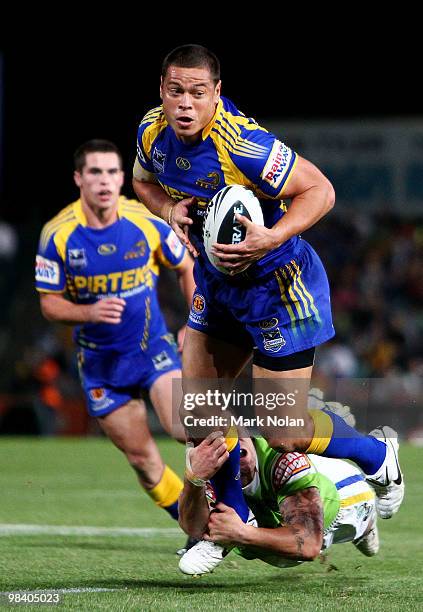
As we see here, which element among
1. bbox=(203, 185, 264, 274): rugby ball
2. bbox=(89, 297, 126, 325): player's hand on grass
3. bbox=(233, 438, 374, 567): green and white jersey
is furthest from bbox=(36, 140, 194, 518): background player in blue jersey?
bbox=(203, 185, 264, 274): rugby ball

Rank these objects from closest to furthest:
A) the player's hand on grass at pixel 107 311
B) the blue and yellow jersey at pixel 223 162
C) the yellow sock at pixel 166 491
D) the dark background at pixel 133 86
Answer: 1. the blue and yellow jersey at pixel 223 162
2. the player's hand on grass at pixel 107 311
3. the yellow sock at pixel 166 491
4. the dark background at pixel 133 86

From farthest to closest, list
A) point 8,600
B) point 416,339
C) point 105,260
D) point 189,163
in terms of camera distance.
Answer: point 416,339, point 105,260, point 189,163, point 8,600

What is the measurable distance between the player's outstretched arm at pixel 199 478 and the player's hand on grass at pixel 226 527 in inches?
6.2

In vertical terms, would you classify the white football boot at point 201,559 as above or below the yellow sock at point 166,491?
above

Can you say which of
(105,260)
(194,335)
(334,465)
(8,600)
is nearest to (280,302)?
(194,335)

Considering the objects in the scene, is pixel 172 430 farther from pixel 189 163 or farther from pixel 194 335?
pixel 189 163

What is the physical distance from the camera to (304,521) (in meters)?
5.27

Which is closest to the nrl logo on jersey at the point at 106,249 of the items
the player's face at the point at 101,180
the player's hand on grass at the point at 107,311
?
the player's face at the point at 101,180

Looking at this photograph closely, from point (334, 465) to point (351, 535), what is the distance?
41 cm

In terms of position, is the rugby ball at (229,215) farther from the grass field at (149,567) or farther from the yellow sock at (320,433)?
the grass field at (149,567)

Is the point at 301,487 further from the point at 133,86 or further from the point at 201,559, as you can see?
the point at 133,86

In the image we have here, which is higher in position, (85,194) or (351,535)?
(85,194)

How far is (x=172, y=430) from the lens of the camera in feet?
23.5

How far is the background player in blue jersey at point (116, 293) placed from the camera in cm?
752
